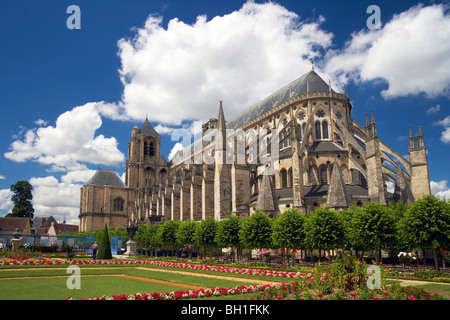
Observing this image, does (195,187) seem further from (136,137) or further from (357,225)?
(136,137)

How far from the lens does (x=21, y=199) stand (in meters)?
77.3

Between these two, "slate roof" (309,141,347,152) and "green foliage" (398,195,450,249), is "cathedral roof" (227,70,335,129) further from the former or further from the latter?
"green foliage" (398,195,450,249)

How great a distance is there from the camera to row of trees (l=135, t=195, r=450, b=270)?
2239 centimetres

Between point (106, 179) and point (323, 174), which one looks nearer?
point (323, 174)

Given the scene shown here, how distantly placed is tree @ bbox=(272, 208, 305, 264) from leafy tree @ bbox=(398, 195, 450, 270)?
715 cm

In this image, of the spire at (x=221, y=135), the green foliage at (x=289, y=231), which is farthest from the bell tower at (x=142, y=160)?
the green foliage at (x=289, y=231)

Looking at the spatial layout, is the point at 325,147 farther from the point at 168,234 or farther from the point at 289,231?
the point at 168,234

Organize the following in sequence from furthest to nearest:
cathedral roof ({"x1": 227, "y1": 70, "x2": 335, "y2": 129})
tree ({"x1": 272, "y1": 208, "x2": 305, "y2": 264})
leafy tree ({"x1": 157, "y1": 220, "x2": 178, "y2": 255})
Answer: cathedral roof ({"x1": 227, "y1": 70, "x2": 335, "y2": 129}) < leafy tree ({"x1": 157, "y1": 220, "x2": 178, "y2": 255}) < tree ({"x1": 272, "y1": 208, "x2": 305, "y2": 264})

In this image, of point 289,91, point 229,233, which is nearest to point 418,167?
point 229,233

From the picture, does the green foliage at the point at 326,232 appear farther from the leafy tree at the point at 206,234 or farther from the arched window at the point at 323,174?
the arched window at the point at 323,174

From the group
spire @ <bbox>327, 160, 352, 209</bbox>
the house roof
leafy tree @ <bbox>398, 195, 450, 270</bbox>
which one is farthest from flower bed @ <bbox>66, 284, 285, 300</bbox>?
the house roof

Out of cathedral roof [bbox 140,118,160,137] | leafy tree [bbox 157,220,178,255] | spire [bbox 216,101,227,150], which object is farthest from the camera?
cathedral roof [bbox 140,118,160,137]

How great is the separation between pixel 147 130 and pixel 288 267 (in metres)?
80.4
